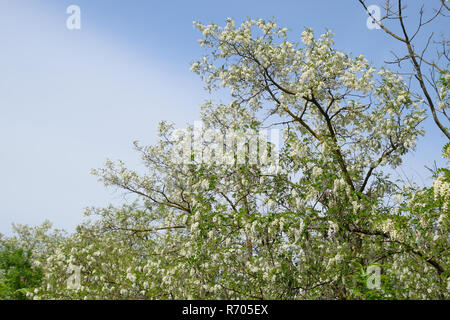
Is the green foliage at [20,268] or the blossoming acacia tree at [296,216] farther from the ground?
the blossoming acacia tree at [296,216]

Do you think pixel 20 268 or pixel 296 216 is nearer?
pixel 296 216

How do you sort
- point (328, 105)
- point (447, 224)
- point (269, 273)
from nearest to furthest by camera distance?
point (447, 224), point (269, 273), point (328, 105)

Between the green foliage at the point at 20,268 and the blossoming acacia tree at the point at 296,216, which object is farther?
the green foliage at the point at 20,268

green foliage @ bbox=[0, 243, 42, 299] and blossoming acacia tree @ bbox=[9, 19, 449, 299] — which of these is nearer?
blossoming acacia tree @ bbox=[9, 19, 449, 299]

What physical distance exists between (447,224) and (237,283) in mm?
4289

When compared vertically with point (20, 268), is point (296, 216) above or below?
above

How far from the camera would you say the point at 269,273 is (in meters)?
7.36

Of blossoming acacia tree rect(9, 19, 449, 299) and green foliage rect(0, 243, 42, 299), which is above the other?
blossoming acacia tree rect(9, 19, 449, 299)
